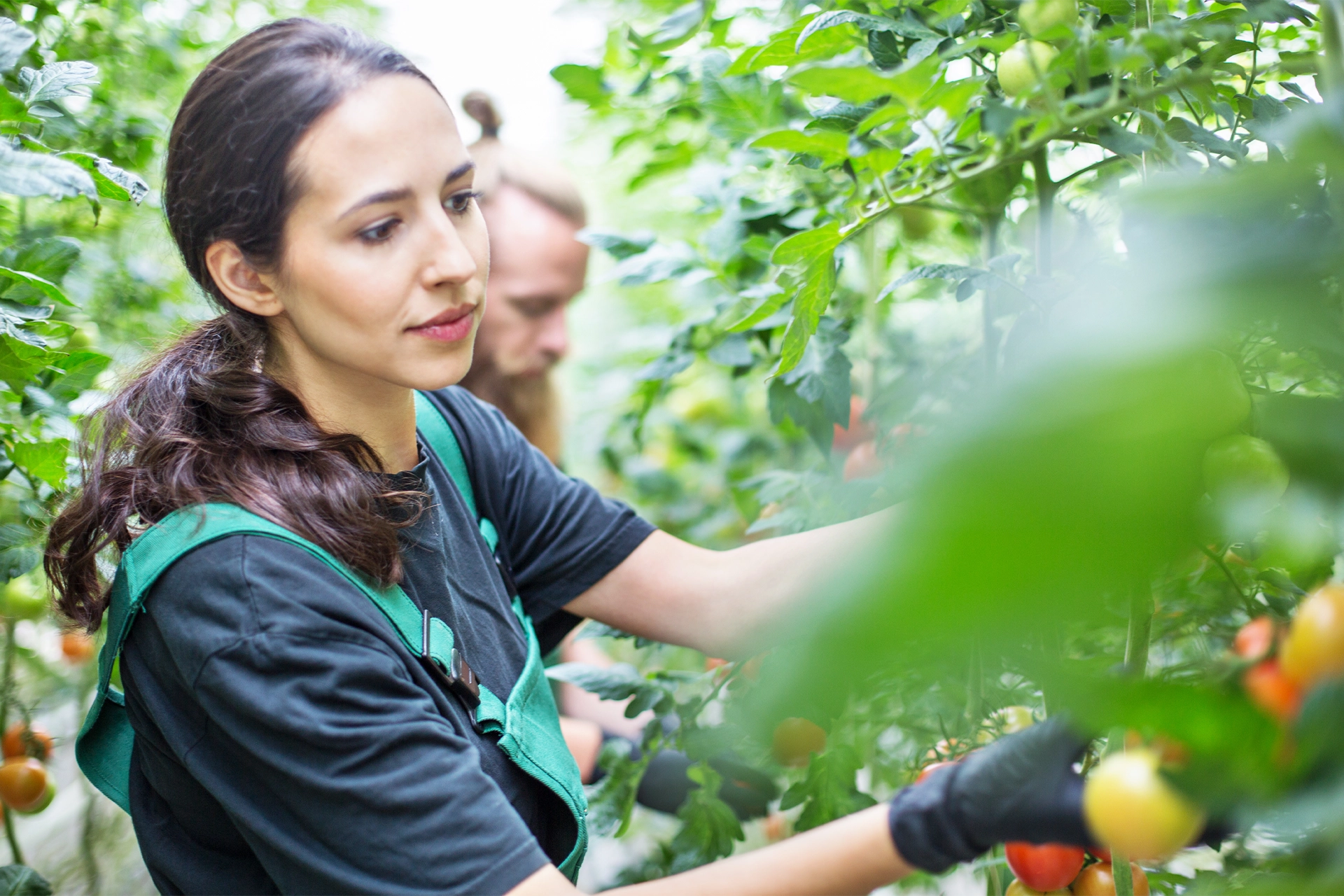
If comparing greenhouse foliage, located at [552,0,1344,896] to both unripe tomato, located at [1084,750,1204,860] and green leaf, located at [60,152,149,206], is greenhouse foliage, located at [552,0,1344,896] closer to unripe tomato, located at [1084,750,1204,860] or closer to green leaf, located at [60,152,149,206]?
unripe tomato, located at [1084,750,1204,860]

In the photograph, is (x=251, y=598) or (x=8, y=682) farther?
(x=8, y=682)

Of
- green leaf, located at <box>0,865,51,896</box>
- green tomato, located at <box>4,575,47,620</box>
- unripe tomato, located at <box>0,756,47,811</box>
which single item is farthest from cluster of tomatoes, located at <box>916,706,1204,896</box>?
green tomato, located at <box>4,575,47,620</box>

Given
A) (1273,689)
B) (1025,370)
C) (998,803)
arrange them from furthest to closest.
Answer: (998,803) < (1273,689) < (1025,370)

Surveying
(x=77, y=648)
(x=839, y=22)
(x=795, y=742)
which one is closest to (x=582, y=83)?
(x=839, y=22)

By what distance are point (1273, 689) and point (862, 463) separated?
0.66 m

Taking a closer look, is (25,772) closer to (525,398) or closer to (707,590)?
(707,590)

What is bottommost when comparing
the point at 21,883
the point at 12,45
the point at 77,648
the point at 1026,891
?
the point at 77,648

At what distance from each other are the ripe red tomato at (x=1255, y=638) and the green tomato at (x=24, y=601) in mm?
1068

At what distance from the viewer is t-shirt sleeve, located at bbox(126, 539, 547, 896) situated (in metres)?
0.57

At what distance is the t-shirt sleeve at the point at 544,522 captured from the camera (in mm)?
931

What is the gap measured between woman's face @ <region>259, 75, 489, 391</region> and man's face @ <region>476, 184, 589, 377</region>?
0.75 m

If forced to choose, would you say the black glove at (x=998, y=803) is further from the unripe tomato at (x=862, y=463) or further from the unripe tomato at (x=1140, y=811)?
the unripe tomato at (x=862, y=463)

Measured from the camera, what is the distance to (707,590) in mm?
882

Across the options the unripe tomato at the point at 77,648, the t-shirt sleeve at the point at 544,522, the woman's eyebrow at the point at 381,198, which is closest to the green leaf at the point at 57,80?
the woman's eyebrow at the point at 381,198
